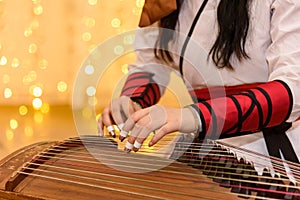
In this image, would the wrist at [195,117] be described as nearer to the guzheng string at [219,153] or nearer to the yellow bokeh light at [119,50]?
the guzheng string at [219,153]

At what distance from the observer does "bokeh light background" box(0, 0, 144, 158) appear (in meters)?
3.42

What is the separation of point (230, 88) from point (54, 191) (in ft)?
2.02

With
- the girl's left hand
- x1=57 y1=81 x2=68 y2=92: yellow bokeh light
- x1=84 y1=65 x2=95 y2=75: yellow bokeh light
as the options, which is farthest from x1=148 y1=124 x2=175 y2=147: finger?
x1=57 y1=81 x2=68 y2=92: yellow bokeh light

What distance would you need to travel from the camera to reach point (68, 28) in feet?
11.5

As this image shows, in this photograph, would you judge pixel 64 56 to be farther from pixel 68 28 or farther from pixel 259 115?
pixel 259 115

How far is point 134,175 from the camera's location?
0.95 m

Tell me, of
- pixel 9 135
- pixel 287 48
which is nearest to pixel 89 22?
pixel 9 135

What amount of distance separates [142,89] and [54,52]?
2.14m

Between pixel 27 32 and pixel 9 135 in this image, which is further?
pixel 27 32

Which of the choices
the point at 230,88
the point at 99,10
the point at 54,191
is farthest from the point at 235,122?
the point at 99,10

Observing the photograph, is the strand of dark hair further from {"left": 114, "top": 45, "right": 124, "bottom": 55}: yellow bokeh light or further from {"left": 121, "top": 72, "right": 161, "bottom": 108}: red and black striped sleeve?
{"left": 114, "top": 45, "right": 124, "bottom": 55}: yellow bokeh light

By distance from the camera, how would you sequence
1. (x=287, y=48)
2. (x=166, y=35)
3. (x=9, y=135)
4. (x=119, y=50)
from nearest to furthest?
(x=287, y=48) → (x=166, y=35) → (x=119, y=50) → (x=9, y=135)

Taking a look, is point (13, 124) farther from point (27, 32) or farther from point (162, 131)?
point (162, 131)

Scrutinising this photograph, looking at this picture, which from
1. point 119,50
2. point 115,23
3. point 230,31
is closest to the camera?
point 230,31
